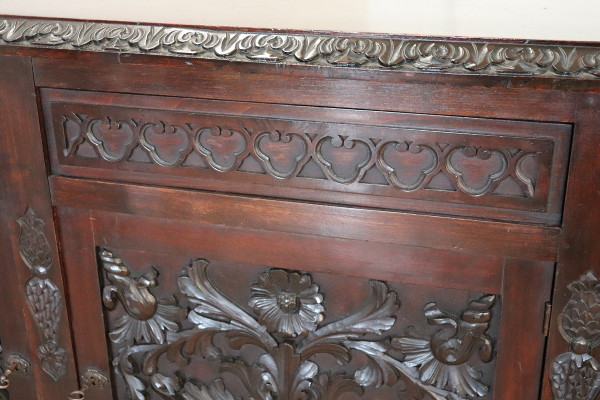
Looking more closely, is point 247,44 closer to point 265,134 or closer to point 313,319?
point 265,134

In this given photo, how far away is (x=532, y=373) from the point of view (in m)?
0.88

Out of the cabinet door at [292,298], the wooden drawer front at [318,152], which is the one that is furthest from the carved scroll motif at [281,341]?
the wooden drawer front at [318,152]

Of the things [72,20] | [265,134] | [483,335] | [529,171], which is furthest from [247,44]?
[483,335]

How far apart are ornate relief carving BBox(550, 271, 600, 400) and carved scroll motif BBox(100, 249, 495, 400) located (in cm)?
8

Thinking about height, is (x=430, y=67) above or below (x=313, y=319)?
above

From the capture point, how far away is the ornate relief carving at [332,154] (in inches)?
31.9

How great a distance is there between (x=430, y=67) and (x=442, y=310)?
302 mm

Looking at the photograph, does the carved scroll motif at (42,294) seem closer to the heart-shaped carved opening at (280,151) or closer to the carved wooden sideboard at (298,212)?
the carved wooden sideboard at (298,212)

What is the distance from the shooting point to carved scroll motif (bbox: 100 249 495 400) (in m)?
0.91

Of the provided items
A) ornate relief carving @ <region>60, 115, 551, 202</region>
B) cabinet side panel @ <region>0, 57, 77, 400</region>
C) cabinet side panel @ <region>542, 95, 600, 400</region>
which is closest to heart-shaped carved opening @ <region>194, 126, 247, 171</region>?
ornate relief carving @ <region>60, 115, 551, 202</region>

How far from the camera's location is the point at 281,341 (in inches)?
38.6

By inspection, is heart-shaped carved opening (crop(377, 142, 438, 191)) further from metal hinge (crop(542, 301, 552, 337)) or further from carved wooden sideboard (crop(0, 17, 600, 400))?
metal hinge (crop(542, 301, 552, 337))

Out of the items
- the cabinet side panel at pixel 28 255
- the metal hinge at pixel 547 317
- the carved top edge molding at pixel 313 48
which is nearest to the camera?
the carved top edge molding at pixel 313 48

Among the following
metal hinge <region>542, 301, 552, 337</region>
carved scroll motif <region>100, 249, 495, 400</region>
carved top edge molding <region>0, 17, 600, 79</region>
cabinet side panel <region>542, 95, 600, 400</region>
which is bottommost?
carved scroll motif <region>100, 249, 495, 400</region>
